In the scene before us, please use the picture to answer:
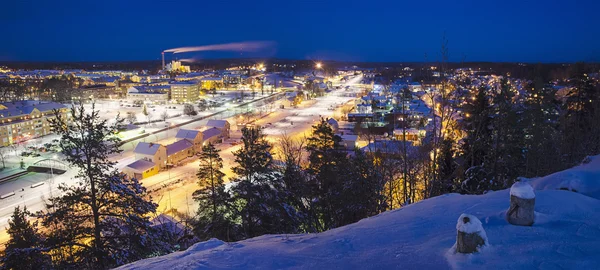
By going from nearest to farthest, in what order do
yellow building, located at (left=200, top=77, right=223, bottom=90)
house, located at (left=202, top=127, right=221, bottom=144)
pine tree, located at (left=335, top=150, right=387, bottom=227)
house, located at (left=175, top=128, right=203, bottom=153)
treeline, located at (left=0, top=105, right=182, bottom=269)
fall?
treeline, located at (left=0, top=105, right=182, bottom=269), pine tree, located at (left=335, top=150, right=387, bottom=227), house, located at (left=175, top=128, right=203, bottom=153), house, located at (left=202, top=127, right=221, bottom=144), yellow building, located at (left=200, top=77, right=223, bottom=90)

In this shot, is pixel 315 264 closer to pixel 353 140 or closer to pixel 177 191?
pixel 177 191

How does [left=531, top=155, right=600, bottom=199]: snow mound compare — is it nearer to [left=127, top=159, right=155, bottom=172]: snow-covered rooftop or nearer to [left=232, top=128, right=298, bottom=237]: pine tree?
[left=232, top=128, right=298, bottom=237]: pine tree

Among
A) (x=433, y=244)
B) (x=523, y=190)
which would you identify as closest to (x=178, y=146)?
(x=433, y=244)

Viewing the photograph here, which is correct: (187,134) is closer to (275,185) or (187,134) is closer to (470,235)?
(275,185)

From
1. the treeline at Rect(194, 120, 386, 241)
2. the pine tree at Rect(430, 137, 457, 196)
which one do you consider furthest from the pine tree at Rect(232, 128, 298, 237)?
the pine tree at Rect(430, 137, 457, 196)

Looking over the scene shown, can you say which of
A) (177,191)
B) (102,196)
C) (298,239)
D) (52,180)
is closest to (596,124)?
(298,239)
